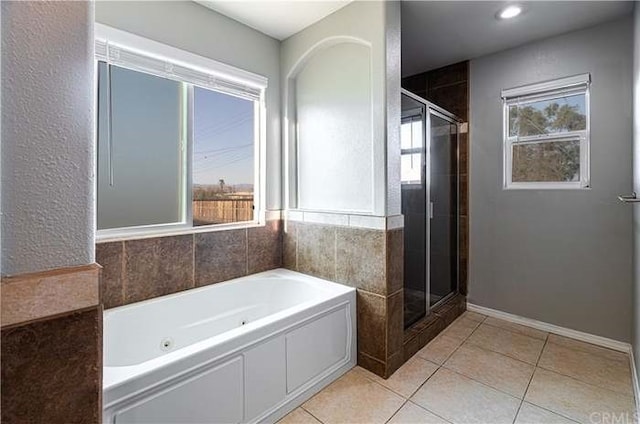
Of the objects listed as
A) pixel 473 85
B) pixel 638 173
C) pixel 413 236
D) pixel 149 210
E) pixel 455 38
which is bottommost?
pixel 413 236

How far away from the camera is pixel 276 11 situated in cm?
224

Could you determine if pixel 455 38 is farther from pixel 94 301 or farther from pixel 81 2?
pixel 94 301

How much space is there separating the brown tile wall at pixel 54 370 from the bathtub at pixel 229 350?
0.54 metres

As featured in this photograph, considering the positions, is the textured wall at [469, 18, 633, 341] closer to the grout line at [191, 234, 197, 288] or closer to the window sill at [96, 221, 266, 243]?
the window sill at [96, 221, 266, 243]

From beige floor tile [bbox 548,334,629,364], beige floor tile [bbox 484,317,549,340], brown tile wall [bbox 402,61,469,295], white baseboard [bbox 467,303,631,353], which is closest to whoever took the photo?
beige floor tile [bbox 548,334,629,364]

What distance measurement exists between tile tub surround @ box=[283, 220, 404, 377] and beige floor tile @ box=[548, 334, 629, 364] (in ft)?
4.64

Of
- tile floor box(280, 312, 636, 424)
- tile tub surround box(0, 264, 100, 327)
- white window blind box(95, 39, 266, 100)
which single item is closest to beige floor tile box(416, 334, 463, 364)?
tile floor box(280, 312, 636, 424)

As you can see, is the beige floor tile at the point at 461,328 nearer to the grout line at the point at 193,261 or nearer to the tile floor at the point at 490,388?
the tile floor at the point at 490,388

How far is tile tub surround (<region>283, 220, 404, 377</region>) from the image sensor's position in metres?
2.03

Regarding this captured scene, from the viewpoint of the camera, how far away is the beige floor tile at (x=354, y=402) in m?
1.68

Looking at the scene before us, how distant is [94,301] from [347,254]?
5.53 ft

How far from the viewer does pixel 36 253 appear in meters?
0.65

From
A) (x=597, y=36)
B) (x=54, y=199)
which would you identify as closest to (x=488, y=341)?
(x=597, y=36)

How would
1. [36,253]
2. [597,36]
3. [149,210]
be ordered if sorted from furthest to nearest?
[597,36]
[149,210]
[36,253]
